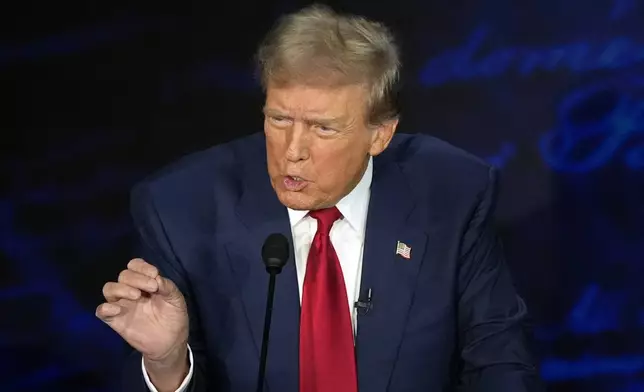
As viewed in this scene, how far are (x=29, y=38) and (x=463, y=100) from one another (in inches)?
46.8

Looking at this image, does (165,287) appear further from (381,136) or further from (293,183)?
(381,136)

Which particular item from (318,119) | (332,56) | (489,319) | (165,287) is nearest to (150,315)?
(165,287)

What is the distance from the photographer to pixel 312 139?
223 cm

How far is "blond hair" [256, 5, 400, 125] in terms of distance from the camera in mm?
2189

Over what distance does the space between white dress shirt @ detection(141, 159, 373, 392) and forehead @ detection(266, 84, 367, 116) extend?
0.28 metres

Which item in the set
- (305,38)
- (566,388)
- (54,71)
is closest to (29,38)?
(54,71)

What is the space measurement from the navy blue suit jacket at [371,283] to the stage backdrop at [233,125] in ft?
2.33

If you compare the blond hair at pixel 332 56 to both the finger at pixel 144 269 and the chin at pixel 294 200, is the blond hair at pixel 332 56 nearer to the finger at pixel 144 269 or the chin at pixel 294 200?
the chin at pixel 294 200

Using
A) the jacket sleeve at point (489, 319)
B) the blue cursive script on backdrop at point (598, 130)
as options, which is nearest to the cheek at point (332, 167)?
the jacket sleeve at point (489, 319)

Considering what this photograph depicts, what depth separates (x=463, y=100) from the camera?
10.6 ft

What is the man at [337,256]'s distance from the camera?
2254 millimetres

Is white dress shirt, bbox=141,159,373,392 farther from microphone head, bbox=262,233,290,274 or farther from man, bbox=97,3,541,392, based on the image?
microphone head, bbox=262,233,290,274

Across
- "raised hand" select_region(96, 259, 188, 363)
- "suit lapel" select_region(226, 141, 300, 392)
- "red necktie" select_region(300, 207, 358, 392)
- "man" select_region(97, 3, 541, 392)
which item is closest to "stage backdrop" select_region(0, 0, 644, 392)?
"man" select_region(97, 3, 541, 392)

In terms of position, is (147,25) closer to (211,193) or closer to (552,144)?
(211,193)
